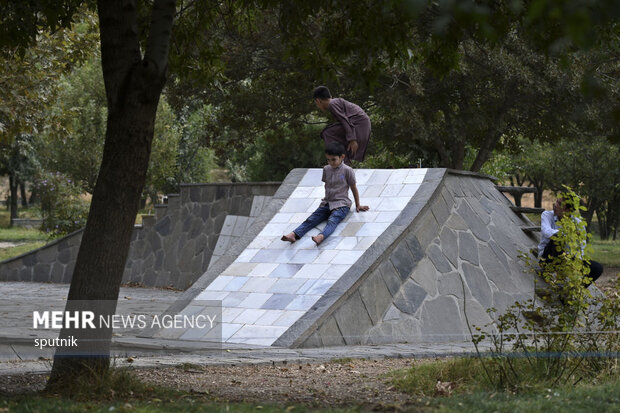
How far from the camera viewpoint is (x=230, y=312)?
9.84m

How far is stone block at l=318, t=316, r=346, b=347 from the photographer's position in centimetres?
903

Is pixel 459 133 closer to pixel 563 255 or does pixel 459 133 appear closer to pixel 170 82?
pixel 170 82

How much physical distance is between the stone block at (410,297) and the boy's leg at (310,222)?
1865mm

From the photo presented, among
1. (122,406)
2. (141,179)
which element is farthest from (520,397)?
(141,179)

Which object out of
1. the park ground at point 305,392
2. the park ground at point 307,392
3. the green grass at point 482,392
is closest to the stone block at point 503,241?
the park ground at point 305,392

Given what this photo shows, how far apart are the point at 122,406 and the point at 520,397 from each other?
2.55m

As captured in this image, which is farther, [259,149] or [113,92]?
[259,149]

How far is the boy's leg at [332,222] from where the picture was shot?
1105cm

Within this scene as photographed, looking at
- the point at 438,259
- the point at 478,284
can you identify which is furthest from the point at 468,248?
the point at 438,259

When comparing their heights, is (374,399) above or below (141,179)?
below

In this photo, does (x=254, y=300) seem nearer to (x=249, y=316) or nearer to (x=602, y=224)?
(x=249, y=316)

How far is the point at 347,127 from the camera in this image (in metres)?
12.2

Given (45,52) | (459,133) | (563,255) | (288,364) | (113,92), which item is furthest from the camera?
(459,133)

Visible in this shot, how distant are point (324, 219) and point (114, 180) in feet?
19.6
